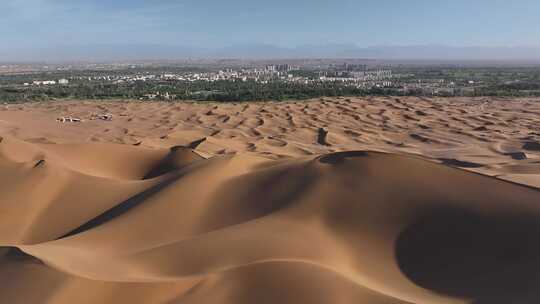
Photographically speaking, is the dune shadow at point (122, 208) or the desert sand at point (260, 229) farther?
the dune shadow at point (122, 208)

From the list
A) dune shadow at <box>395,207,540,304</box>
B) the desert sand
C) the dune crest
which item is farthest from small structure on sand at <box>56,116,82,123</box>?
dune shadow at <box>395,207,540,304</box>

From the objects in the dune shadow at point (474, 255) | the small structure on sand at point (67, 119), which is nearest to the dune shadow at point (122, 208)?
the dune shadow at point (474, 255)

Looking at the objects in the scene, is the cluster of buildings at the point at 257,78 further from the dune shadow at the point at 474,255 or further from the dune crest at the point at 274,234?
the dune shadow at the point at 474,255

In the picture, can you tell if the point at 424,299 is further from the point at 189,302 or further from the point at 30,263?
the point at 30,263

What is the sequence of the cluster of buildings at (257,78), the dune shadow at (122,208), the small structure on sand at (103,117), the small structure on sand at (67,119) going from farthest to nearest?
the cluster of buildings at (257,78)
the small structure on sand at (103,117)
the small structure on sand at (67,119)
the dune shadow at (122,208)

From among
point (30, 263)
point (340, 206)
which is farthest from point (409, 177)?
point (30, 263)

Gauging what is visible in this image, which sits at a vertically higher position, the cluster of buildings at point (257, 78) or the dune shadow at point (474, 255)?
the dune shadow at point (474, 255)
